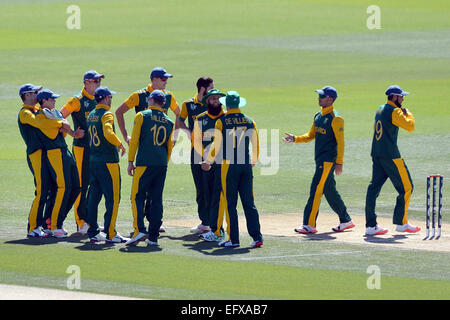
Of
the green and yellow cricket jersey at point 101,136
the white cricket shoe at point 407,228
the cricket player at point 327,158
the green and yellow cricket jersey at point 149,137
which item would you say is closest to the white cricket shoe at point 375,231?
the white cricket shoe at point 407,228

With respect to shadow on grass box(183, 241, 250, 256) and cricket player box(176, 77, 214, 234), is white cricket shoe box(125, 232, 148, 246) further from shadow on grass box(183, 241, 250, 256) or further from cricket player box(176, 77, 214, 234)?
cricket player box(176, 77, 214, 234)

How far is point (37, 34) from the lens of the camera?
4366 cm

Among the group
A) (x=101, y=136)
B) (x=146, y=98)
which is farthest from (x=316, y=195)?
(x=101, y=136)

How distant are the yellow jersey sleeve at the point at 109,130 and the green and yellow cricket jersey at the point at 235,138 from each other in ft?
4.43

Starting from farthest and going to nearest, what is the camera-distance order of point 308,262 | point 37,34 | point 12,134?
point 37,34, point 12,134, point 308,262

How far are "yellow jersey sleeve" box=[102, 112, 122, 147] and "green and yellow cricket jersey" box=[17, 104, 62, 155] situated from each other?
0.82 metres

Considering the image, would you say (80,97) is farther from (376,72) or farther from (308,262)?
(376,72)

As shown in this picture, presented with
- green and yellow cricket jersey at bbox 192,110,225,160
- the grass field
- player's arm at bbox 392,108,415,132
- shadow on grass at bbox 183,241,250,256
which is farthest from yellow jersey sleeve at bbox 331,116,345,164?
shadow on grass at bbox 183,241,250,256

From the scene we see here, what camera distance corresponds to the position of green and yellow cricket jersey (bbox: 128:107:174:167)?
14234 millimetres

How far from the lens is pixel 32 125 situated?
585 inches

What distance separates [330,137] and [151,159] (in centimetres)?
294
